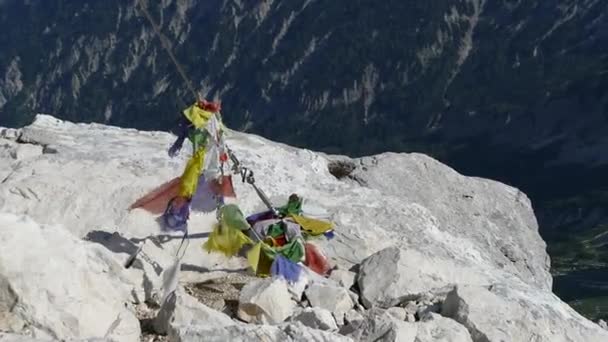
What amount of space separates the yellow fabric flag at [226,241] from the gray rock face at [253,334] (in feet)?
18.9

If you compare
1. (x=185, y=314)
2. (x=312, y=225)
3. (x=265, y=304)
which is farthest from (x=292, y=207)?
(x=185, y=314)

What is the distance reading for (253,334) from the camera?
9.80 meters

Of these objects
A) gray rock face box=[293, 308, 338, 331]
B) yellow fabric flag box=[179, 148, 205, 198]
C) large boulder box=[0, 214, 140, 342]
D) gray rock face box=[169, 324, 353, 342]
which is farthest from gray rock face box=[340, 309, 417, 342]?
yellow fabric flag box=[179, 148, 205, 198]

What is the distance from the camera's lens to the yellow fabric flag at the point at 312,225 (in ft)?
55.7

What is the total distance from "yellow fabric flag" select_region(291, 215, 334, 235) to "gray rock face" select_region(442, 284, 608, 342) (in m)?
3.45

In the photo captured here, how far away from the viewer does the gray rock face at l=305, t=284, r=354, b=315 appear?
45.3 feet

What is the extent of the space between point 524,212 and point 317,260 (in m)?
8.31

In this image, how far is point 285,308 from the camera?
1323cm

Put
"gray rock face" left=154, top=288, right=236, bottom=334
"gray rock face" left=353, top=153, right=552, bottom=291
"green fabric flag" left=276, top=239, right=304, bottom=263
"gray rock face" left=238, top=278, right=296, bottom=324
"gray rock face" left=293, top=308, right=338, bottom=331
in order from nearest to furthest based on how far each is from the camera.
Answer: "gray rock face" left=154, top=288, right=236, bottom=334 → "gray rock face" left=293, top=308, right=338, bottom=331 → "gray rock face" left=238, top=278, right=296, bottom=324 → "green fabric flag" left=276, top=239, right=304, bottom=263 → "gray rock face" left=353, top=153, right=552, bottom=291

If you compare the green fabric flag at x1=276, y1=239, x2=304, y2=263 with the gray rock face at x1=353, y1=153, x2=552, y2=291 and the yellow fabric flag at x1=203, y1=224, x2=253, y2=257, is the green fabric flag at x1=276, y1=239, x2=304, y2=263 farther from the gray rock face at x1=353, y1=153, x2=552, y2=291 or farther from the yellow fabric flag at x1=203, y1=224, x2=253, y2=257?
the gray rock face at x1=353, y1=153, x2=552, y2=291

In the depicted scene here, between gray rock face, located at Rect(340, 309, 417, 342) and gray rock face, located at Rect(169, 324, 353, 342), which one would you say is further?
gray rock face, located at Rect(340, 309, 417, 342)

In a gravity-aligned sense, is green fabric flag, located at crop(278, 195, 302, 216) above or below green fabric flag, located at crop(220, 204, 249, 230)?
above

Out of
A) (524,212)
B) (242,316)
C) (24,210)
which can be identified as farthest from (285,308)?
(524,212)

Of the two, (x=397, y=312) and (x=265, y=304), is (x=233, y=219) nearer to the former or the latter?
(x=265, y=304)
